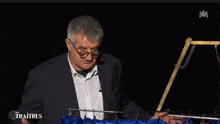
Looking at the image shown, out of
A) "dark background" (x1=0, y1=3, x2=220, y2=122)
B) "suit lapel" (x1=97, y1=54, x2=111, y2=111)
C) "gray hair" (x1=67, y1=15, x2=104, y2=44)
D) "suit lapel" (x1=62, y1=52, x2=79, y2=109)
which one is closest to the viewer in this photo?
"gray hair" (x1=67, y1=15, x2=104, y2=44)

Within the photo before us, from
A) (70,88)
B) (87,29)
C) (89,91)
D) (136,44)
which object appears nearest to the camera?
(87,29)

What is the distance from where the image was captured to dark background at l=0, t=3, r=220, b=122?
307 centimetres

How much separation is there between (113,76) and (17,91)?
118cm

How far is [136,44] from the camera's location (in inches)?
123

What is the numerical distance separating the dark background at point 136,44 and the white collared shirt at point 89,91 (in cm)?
40

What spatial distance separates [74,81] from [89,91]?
21 cm

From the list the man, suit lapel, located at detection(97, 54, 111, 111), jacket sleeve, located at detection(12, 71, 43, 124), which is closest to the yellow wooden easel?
the man

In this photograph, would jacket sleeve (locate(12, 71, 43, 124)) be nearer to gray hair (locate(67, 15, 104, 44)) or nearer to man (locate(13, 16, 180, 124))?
man (locate(13, 16, 180, 124))

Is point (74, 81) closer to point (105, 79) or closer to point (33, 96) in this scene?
point (105, 79)

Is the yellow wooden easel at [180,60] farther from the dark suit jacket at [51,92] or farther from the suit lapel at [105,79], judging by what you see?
the suit lapel at [105,79]

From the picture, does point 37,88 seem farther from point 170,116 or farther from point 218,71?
point 218,71

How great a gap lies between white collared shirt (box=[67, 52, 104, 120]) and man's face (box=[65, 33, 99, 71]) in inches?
3.2
